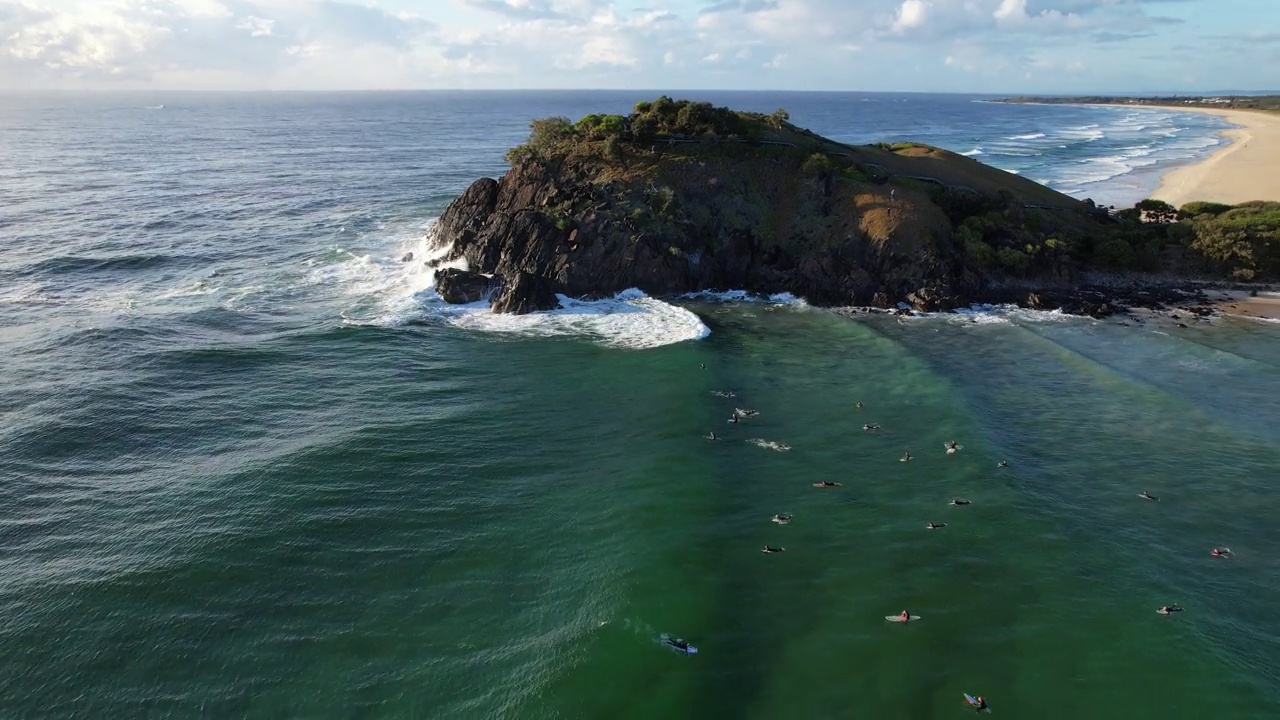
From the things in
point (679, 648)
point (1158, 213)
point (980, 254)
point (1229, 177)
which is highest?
point (1229, 177)

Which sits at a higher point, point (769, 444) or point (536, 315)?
point (536, 315)

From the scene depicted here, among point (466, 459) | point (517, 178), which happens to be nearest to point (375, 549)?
point (466, 459)

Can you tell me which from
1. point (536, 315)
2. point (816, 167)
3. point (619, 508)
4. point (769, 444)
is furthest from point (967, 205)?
point (619, 508)

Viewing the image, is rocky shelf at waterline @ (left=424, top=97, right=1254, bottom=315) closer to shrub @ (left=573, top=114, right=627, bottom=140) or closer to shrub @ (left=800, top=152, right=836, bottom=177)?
shrub @ (left=800, top=152, right=836, bottom=177)

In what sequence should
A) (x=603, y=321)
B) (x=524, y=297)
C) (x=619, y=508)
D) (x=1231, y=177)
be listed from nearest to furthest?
(x=619, y=508) → (x=603, y=321) → (x=524, y=297) → (x=1231, y=177)

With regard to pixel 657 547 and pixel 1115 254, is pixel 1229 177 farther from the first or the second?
pixel 657 547

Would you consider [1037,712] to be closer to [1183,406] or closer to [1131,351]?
Answer: [1183,406]

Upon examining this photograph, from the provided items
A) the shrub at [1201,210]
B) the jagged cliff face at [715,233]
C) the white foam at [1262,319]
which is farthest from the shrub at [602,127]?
the shrub at [1201,210]
